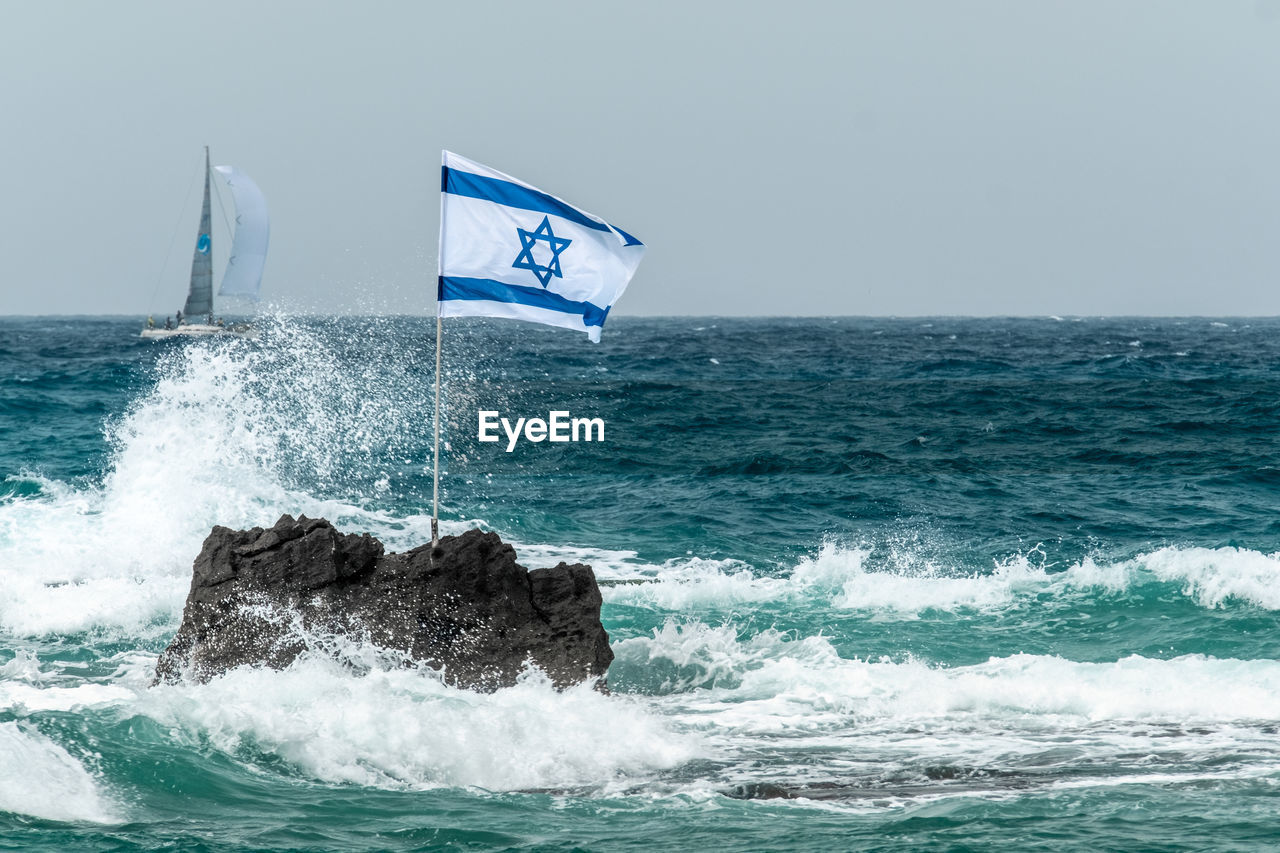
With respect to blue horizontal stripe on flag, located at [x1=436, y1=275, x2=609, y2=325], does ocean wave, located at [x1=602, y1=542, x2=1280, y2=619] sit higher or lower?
lower

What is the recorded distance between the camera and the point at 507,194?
432 inches

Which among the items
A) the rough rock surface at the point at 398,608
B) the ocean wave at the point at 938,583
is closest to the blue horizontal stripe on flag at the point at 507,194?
the rough rock surface at the point at 398,608

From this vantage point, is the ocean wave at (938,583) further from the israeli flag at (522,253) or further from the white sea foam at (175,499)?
the israeli flag at (522,253)

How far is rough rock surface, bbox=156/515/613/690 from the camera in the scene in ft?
34.8

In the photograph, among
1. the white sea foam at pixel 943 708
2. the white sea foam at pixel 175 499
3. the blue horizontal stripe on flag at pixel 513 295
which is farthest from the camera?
the white sea foam at pixel 175 499

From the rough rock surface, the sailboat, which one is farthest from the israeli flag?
the sailboat

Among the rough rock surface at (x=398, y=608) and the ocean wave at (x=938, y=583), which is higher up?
the rough rock surface at (x=398, y=608)

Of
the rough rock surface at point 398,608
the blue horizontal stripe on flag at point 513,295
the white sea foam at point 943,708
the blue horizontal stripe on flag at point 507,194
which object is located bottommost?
the white sea foam at point 943,708

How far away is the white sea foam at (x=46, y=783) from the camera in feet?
25.8

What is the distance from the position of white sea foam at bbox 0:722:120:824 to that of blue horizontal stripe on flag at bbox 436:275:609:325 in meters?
4.65

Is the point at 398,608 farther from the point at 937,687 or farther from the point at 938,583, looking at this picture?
the point at 938,583

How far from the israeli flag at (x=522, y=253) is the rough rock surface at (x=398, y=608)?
6.87 feet

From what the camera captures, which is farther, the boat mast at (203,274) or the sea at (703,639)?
the boat mast at (203,274)

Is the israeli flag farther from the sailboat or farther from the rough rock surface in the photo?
the sailboat
